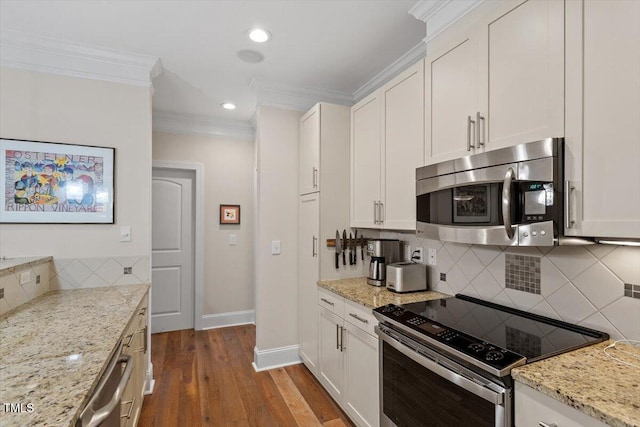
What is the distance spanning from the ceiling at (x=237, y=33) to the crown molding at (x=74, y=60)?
0.06 m

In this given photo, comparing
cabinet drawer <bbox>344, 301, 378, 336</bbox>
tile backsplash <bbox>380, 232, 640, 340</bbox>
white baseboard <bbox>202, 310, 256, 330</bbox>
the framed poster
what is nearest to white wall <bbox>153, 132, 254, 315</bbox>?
white baseboard <bbox>202, 310, 256, 330</bbox>

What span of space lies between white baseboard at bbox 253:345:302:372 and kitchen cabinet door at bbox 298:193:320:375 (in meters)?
0.08

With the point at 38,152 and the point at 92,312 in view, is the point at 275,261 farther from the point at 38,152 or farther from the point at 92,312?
the point at 38,152

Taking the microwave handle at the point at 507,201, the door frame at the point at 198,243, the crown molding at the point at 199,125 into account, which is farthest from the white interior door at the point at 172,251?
the microwave handle at the point at 507,201

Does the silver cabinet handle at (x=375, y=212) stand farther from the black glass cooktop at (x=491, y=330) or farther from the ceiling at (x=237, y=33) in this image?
the ceiling at (x=237, y=33)

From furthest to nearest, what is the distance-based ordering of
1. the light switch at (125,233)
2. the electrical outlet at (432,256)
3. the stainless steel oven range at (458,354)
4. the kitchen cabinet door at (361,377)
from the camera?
the light switch at (125,233) → the electrical outlet at (432,256) → the kitchen cabinet door at (361,377) → the stainless steel oven range at (458,354)

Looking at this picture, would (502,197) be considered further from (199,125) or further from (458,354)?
(199,125)

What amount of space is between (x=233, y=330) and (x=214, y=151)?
230 centimetres

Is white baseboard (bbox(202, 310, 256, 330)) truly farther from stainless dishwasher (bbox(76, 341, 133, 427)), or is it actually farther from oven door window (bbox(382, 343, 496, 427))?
oven door window (bbox(382, 343, 496, 427))

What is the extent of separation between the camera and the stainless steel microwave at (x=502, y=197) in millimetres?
1210

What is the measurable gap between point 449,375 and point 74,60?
3164 mm

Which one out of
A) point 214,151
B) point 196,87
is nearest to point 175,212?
point 214,151

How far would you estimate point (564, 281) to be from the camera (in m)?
1.47

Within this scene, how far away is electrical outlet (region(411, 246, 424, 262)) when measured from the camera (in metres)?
2.40
